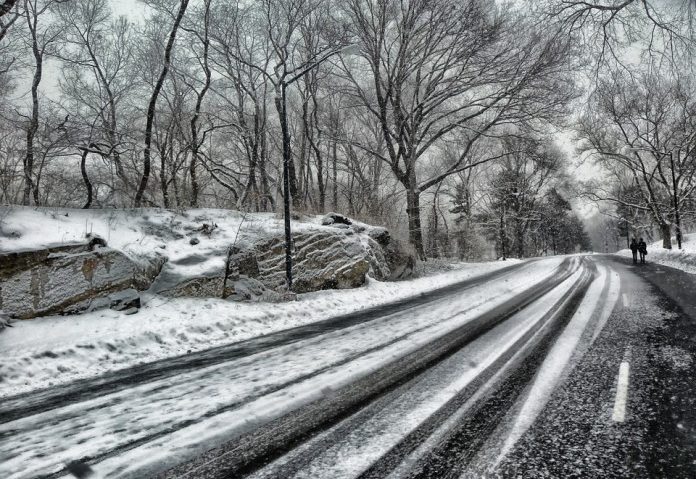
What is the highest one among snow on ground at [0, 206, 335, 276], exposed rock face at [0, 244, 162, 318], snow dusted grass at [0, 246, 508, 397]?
snow on ground at [0, 206, 335, 276]

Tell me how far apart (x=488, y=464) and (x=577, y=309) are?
739 centimetres

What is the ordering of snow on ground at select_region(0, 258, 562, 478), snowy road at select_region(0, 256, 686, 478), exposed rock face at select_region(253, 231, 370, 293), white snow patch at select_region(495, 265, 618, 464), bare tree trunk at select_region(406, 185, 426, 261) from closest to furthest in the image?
snowy road at select_region(0, 256, 686, 478) → snow on ground at select_region(0, 258, 562, 478) → white snow patch at select_region(495, 265, 618, 464) → exposed rock face at select_region(253, 231, 370, 293) → bare tree trunk at select_region(406, 185, 426, 261)

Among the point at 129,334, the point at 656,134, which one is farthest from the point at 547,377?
the point at 656,134

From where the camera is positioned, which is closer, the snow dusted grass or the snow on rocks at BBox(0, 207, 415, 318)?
the snow dusted grass

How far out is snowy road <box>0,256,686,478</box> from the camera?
2854mm

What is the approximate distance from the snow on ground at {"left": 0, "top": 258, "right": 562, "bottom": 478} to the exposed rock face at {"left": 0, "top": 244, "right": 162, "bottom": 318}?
14.9ft

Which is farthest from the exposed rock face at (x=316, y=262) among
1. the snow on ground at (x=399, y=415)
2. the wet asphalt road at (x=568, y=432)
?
the wet asphalt road at (x=568, y=432)

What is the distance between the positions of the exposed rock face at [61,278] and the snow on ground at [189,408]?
453 centimetres

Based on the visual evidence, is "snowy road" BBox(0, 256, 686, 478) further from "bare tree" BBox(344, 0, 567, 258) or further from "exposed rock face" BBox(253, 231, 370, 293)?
"bare tree" BBox(344, 0, 567, 258)

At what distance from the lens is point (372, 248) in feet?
56.6

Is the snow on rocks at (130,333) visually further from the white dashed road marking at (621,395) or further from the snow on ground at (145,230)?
the white dashed road marking at (621,395)

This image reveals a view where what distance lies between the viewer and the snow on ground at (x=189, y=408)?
3092 mm

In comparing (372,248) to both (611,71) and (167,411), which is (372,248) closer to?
(611,71)

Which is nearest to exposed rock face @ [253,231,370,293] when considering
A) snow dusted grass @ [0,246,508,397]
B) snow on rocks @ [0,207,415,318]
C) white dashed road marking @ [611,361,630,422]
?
snow on rocks @ [0,207,415,318]
